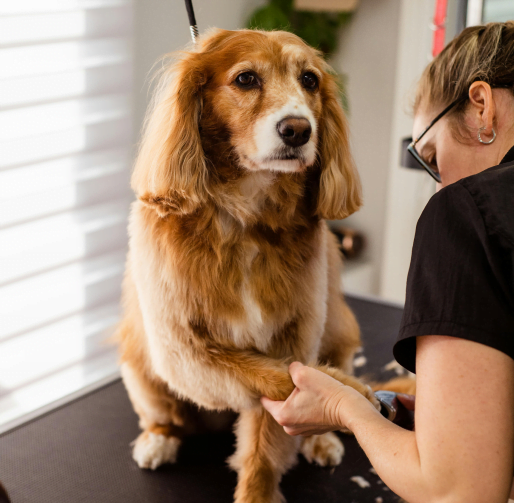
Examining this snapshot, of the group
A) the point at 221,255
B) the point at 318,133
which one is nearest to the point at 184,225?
the point at 221,255

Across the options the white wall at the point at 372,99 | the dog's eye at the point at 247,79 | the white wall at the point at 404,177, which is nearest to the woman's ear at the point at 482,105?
the dog's eye at the point at 247,79

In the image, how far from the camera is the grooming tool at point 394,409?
1.13m

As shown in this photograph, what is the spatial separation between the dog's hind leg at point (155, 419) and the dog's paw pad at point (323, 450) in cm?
31

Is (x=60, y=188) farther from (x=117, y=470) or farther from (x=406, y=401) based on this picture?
(x=406, y=401)

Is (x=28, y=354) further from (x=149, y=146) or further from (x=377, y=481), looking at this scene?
(x=377, y=481)

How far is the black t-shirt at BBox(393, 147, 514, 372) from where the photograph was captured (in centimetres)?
70

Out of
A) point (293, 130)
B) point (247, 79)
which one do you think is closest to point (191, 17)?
point (247, 79)

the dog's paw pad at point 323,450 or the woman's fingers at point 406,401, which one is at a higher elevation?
the woman's fingers at point 406,401

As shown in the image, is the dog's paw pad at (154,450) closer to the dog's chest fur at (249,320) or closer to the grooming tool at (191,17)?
the dog's chest fur at (249,320)

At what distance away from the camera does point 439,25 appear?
8.18ft

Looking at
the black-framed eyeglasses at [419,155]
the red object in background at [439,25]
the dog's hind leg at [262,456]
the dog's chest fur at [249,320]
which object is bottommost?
the dog's hind leg at [262,456]

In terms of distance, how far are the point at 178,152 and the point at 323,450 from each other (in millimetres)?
763

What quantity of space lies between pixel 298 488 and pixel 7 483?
0.63 metres

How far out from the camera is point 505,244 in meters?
0.70
